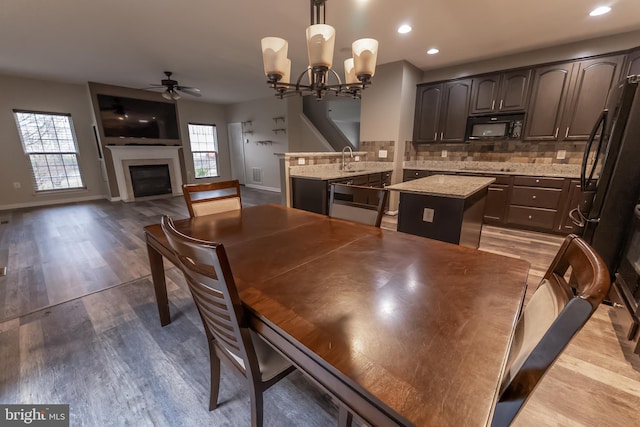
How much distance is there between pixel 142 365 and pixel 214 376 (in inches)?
25.0

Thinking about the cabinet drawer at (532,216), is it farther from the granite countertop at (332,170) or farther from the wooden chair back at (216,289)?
the wooden chair back at (216,289)

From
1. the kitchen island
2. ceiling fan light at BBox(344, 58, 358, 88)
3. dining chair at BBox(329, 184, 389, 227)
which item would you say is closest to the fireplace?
ceiling fan light at BBox(344, 58, 358, 88)

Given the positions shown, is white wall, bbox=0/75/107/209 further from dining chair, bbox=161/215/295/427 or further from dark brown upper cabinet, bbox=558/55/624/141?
dark brown upper cabinet, bbox=558/55/624/141

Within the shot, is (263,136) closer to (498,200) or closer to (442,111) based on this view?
(442,111)

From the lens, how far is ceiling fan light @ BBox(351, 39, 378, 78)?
1715mm

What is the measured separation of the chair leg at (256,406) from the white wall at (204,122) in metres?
7.63

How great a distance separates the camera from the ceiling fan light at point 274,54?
1.69m

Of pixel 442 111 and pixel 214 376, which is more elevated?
pixel 442 111

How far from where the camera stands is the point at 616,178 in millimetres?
1935

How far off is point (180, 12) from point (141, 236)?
2.83 metres

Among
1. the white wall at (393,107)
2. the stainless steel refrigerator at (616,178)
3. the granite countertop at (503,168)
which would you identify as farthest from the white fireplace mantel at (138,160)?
the stainless steel refrigerator at (616,178)

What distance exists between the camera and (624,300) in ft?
5.84

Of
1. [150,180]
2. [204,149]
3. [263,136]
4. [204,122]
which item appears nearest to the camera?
[150,180]

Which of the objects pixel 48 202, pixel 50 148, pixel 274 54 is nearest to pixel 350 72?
pixel 274 54
